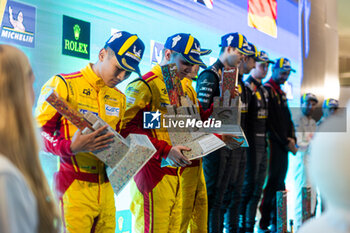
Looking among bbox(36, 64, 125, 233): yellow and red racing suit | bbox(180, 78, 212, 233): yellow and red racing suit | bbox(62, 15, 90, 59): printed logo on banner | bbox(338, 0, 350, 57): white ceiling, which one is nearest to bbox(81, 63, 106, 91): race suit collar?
bbox(36, 64, 125, 233): yellow and red racing suit

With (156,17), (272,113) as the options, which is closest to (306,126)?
(272,113)

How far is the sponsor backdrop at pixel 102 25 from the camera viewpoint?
8.46ft

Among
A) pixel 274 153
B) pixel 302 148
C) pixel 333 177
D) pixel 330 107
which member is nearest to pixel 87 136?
pixel 333 177

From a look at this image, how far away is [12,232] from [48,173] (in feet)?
6.11

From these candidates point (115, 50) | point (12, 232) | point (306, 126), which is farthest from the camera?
point (306, 126)

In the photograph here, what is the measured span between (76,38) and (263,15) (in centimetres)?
318

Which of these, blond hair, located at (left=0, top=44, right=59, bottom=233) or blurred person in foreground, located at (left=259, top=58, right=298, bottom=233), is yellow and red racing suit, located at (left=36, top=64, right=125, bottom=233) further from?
blurred person in foreground, located at (left=259, top=58, right=298, bottom=233)

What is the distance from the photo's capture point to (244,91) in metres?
4.05

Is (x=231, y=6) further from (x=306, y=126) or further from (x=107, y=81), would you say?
(x=107, y=81)

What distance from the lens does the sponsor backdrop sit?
2.58 metres

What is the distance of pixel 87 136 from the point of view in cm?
214

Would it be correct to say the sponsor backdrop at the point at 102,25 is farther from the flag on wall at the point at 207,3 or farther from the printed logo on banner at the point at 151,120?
the printed logo on banner at the point at 151,120

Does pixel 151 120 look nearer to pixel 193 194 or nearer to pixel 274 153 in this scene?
pixel 193 194

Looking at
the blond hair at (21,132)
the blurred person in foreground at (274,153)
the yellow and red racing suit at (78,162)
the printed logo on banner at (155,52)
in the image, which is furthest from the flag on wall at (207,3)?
the blond hair at (21,132)
